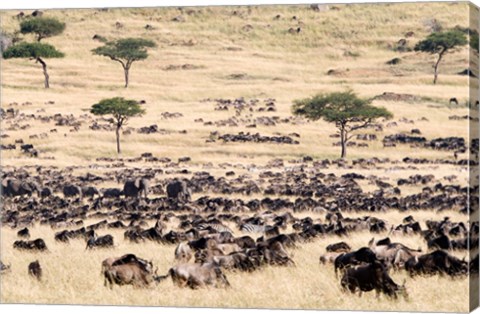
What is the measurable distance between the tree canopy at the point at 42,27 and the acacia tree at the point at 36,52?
23 cm

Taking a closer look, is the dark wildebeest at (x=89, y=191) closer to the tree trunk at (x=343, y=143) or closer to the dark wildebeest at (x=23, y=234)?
the dark wildebeest at (x=23, y=234)

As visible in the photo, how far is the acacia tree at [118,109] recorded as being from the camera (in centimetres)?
2692

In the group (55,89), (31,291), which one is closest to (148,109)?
(55,89)

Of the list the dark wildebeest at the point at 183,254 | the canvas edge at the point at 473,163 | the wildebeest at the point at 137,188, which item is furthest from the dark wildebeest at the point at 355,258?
the wildebeest at the point at 137,188

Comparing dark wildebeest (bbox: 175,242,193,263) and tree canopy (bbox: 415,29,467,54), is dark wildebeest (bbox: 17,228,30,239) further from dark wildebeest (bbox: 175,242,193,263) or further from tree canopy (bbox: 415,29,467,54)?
tree canopy (bbox: 415,29,467,54)

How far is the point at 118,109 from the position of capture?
27.1 metres

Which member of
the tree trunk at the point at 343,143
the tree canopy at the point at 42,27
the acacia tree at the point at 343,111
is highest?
the tree canopy at the point at 42,27

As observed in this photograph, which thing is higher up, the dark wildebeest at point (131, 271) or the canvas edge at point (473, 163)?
the canvas edge at point (473, 163)

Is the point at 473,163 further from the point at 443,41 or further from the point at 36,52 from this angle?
the point at 36,52

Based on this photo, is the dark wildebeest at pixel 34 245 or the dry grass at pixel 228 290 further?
the dark wildebeest at pixel 34 245

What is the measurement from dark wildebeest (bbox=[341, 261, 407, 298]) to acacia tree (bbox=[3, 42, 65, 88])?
23.6 feet

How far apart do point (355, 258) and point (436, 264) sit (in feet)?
4.51

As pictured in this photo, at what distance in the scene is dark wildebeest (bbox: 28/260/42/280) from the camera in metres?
26.0

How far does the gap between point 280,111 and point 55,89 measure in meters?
4.41
